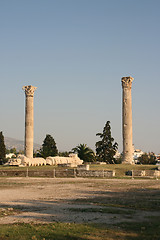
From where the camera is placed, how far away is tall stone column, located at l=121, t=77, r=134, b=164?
42.0 m

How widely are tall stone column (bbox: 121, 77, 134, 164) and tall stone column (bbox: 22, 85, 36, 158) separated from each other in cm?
1371

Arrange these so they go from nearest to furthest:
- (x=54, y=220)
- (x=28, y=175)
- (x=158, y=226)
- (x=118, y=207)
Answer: (x=158, y=226), (x=54, y=220), (x=118, y=207), (x=28, y=175)

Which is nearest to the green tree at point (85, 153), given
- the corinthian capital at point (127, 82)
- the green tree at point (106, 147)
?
the green tree at point (106, 147)

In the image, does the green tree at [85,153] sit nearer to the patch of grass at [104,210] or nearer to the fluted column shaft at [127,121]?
the fluted column shaft at [127,121]

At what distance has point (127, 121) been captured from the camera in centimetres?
4231

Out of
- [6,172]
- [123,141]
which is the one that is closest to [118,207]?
[6,172]

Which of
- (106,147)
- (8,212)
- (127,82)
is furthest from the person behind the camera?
(106,147)

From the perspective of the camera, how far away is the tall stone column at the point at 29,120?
151ft

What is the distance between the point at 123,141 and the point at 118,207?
3113 cm

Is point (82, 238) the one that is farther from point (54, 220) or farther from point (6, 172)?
point (6, 172)

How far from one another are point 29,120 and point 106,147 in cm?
1805

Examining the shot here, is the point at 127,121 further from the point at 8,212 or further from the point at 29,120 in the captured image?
the point at 8,212

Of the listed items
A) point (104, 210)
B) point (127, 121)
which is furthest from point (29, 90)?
point (104, 210)

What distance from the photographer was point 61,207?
11.8 meters
